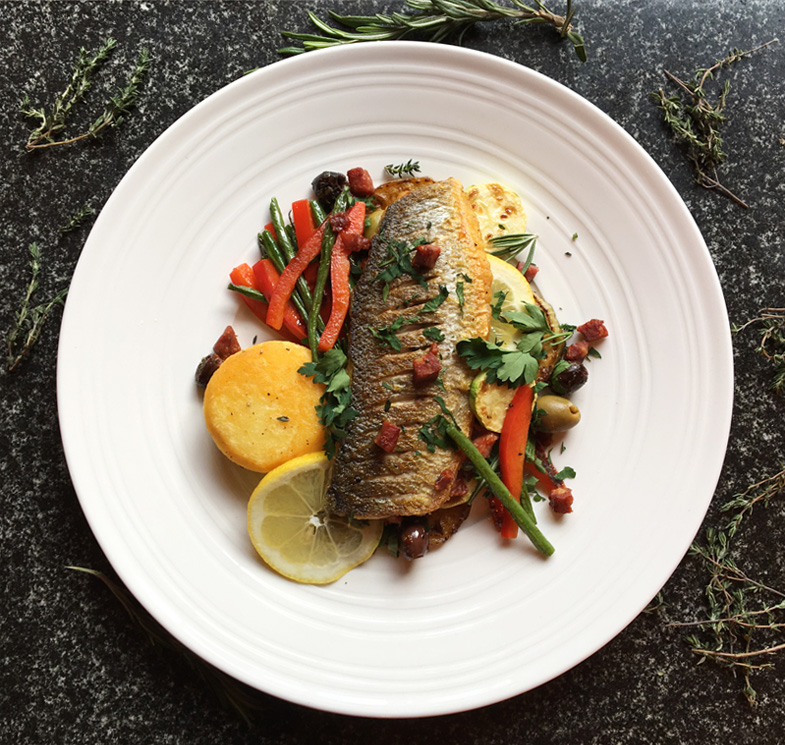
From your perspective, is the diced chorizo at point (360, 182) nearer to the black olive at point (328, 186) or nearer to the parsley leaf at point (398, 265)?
the black olive at point (328, 186)

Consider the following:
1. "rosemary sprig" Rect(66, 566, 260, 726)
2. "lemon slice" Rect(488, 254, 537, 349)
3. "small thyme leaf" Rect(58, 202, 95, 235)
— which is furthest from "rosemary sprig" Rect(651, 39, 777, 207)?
"rosemary sprig" Rect(66, 566, 260, 726)

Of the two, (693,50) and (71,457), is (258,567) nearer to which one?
(71,457)

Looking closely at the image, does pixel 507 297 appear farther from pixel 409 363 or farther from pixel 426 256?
pixel 409 363

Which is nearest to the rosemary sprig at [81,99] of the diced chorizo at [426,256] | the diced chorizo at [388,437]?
the diced chorizo at [426,256]

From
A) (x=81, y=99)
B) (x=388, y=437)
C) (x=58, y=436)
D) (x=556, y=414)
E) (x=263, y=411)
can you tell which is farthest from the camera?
(x=81, y=99)

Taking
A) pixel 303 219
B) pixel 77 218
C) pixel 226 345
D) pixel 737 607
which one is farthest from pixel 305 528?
pixel 737 607

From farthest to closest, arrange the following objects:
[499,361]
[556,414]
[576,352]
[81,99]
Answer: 1. [81,99]
2. [576,352]
3. [556,414]
4. [499,361]
